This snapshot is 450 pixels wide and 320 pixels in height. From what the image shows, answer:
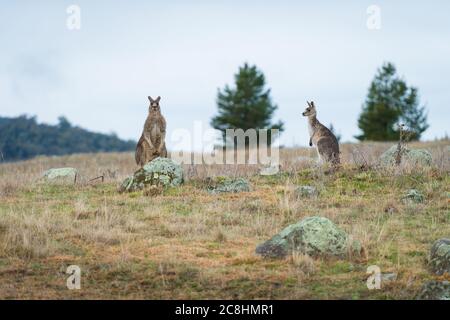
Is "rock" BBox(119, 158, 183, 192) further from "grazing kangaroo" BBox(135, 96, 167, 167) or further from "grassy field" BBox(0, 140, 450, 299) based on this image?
"grazing kangaroo" BBox(135, 96, 167, 167)

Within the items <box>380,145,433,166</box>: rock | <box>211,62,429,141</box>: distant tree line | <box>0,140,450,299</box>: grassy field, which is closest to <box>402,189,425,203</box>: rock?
<box>0,140,450,299</box>: grassy field

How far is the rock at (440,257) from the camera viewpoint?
9070 millimetres

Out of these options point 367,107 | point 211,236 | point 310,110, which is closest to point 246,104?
point 367,107

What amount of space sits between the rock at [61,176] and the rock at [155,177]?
2818mm

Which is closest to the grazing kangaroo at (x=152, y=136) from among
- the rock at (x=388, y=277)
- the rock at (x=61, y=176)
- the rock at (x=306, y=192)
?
the rock at (x=61, y=176)

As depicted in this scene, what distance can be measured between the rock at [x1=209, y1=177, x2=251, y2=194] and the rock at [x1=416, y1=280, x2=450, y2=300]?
7.37 meters

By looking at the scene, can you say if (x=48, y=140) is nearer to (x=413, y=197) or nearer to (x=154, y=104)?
(x=154, y=104)

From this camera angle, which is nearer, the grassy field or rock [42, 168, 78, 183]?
the grassy field

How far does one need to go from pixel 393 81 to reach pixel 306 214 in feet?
174

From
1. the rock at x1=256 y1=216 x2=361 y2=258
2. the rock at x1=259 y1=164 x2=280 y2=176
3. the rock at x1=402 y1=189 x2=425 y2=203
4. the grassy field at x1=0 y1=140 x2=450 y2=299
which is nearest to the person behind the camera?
the grassy field at x1=0 y1=140 x2=450 y2=299

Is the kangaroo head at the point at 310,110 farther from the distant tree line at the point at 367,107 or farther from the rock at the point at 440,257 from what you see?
the distant tree line at the point at 367,107

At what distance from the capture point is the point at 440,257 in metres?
9.27

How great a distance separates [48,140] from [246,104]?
50.4 metres

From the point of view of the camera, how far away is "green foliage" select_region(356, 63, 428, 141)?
61500mm
